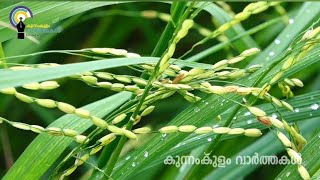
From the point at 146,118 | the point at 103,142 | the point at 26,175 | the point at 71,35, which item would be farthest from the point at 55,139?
the point at 71,35

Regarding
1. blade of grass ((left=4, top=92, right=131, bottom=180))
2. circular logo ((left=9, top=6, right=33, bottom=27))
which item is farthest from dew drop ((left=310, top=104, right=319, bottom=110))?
circular logo ((left=9, top=6, right=33, bottom=27))

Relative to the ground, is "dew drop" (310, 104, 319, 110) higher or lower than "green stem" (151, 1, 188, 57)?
lower

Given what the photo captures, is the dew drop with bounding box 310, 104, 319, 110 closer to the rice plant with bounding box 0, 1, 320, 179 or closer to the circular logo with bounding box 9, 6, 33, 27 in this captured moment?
the rice plant with bounding box 0, 1, 320, 179

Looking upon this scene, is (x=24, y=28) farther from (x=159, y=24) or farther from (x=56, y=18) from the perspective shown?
(x=159, y=24)
